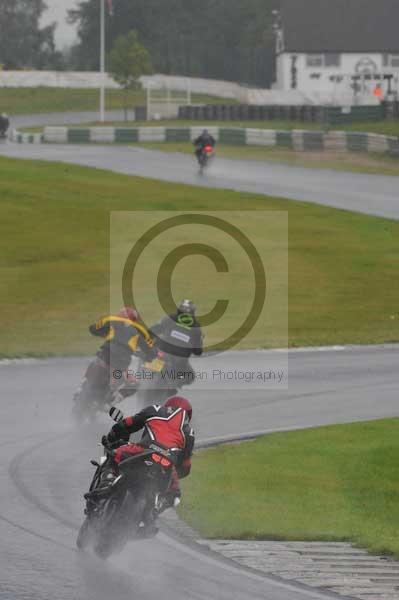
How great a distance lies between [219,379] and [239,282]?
973cm

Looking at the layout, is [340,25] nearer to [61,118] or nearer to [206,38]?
[61,118]

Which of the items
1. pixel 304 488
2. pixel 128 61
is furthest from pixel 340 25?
pixel 304 488

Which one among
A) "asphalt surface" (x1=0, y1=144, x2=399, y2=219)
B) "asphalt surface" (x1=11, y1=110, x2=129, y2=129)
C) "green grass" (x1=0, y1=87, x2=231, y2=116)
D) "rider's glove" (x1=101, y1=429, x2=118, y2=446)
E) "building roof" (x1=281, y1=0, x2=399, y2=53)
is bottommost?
"rider's glove" (x1=101, y1=429, x2=118, y2=446)

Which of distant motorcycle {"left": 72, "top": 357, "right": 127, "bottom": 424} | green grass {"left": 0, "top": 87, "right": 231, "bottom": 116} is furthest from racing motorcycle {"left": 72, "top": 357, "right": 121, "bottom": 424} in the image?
green grass {"left": 0, "top": 87, "right": 231, "bottom": 116}

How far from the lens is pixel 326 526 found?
12102mm

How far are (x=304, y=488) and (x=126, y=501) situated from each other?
11.8 feet

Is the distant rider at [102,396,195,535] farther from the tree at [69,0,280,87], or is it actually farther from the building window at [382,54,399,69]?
the tree at [69,0,280,87]

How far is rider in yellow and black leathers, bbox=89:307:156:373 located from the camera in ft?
53.5

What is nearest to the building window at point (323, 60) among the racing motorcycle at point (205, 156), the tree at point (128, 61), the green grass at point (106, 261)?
the tree at point (128, 61)

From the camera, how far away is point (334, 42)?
107 meters

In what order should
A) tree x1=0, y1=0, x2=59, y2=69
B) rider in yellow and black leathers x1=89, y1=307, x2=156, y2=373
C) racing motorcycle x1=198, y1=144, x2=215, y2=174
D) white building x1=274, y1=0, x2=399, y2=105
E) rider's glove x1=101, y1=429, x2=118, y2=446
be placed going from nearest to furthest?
rider's glove x1=101, y1=429, x2=118, y2=446, rider in yellow and black leathers x1=89, y1=307, x2=156, y2=373, racing motorcycle x1=198, y1=144, x2=215, y2=174, white building x1=274, y1=0, x2=399, y2=105, tree x1=0, y1=0, x2=59, y2=69

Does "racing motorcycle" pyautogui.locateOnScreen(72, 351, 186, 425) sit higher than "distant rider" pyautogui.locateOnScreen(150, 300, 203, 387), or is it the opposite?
"distant rider" pyautogui.locateOnScreen(150, 300, 203, 387)

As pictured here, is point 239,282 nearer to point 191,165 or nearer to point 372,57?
point 191,165

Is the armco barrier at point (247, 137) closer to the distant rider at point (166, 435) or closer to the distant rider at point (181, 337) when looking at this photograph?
the distant rider at point (181, 337)
